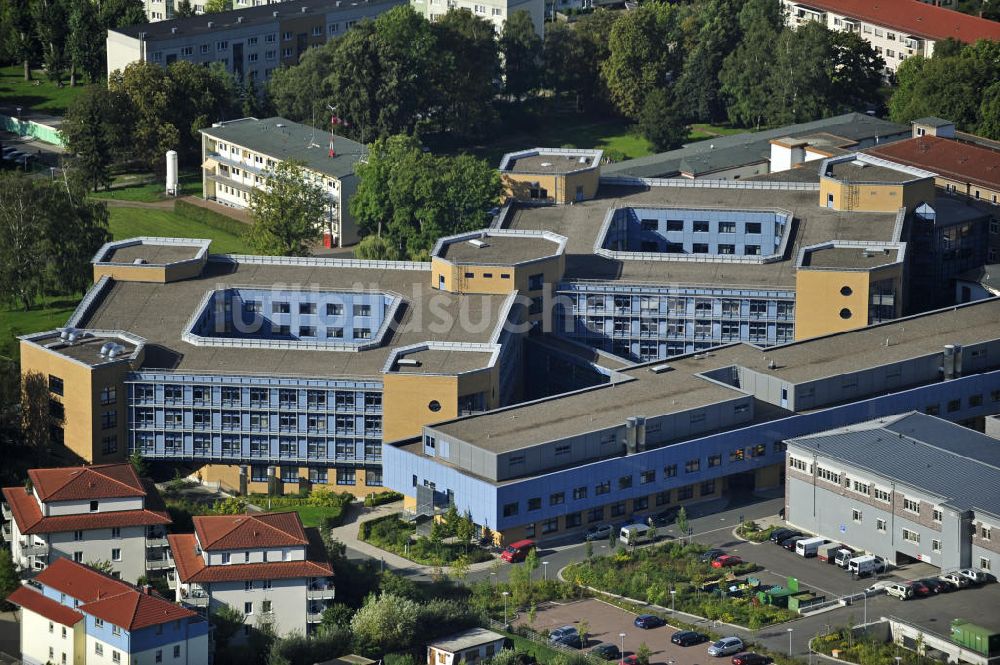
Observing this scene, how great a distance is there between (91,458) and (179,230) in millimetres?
47490

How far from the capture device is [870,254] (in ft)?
494

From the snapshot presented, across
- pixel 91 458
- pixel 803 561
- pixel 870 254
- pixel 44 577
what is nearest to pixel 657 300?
pixel 870 254

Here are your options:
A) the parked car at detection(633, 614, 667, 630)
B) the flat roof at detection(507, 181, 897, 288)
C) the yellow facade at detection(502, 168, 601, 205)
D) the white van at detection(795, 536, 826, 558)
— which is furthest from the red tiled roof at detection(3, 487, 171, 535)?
the yellow facade at detection(502, 168, 601, 205)

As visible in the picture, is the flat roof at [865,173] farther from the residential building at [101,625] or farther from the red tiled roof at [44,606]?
the red tiled roof at [44,606]

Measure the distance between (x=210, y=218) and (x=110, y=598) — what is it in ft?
249

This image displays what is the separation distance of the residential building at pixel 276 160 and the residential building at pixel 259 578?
187 feet

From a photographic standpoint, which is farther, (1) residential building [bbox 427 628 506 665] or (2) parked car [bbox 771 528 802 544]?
(2) parked car [bbox 771 528 802 544]

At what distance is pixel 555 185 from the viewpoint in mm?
165375

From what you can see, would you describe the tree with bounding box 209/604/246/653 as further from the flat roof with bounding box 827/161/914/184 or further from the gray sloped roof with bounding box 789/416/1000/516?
the flat roof with bounding box 827/161/914/184

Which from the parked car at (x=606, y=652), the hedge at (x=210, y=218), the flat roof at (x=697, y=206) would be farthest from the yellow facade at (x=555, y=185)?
the parked car at (x=606, y=652)

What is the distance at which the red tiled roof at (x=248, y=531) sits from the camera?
117000mm

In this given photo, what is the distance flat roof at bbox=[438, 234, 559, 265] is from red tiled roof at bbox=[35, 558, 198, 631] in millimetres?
40613

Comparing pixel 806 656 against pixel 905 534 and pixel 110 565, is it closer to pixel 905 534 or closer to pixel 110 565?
pixel 905 534

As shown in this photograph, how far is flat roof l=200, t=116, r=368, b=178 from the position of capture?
179375 millimetres
